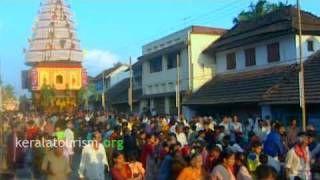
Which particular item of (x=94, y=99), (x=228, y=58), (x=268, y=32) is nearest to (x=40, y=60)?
(x=94, y=99)

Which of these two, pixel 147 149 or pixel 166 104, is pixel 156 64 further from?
pixel 147 149

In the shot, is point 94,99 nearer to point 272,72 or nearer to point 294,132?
point 272,72

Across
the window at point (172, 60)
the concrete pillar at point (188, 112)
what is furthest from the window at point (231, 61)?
the window at point (172, 60)

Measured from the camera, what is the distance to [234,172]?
329 inches

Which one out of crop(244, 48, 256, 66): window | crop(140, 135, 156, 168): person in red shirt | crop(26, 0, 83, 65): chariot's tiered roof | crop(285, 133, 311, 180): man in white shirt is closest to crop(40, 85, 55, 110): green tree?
crop(26, 0, 83, 65): chariot's tiered roof

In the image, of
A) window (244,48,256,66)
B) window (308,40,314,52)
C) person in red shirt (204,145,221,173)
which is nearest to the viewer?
person in red shirt (204,145,221,173)

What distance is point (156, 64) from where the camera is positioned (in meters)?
43.9

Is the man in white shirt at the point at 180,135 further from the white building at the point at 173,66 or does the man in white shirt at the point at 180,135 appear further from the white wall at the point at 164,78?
the white wall at the point at 164,78

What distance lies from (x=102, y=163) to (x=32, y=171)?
4418 millimetres

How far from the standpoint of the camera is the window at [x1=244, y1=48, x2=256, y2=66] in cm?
3120

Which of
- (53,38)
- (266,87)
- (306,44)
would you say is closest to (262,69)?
(306,44)

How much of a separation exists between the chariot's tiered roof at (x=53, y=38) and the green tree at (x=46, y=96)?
4.81 metres

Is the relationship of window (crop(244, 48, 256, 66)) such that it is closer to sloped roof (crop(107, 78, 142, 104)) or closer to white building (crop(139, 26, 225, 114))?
white building (crop(139, 26, 225, 114))

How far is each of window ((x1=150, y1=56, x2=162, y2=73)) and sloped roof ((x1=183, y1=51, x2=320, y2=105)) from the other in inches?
322
